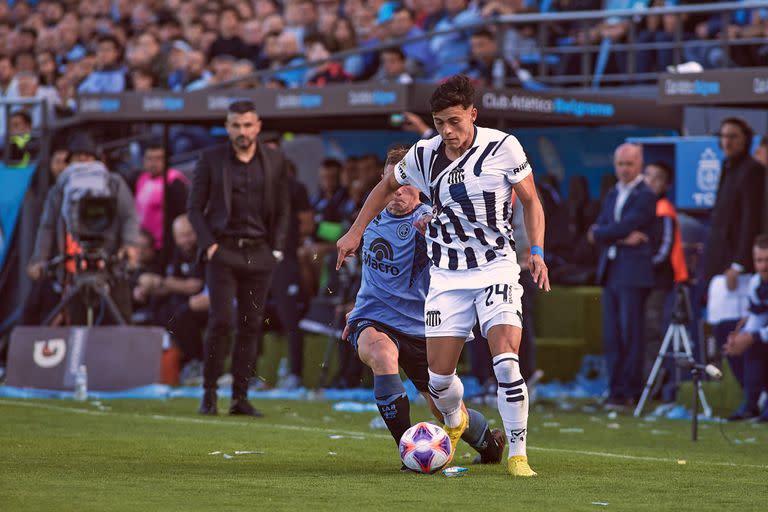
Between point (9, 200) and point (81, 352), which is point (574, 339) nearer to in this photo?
point (81, 352)

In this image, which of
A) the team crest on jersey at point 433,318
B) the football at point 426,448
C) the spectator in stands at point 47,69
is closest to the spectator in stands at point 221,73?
the spectator in stands at point 47,69

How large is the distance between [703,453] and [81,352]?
7388 millimetres

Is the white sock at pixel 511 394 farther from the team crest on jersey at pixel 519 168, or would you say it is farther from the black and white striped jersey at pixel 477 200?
the team crest on jersey at pixel 519 168

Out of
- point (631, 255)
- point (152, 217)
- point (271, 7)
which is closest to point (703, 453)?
point (631, 255)

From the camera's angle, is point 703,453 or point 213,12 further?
point 213,12

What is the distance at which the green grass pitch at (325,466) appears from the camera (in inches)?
295

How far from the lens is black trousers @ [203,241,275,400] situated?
13094 millimetres

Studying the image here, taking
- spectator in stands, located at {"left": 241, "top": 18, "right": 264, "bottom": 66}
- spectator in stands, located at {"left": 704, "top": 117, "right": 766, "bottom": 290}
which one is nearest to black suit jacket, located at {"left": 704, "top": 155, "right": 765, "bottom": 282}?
spectator in stands, located at {"left": 704, "top": 117, "right": 766, "bottom": 290}

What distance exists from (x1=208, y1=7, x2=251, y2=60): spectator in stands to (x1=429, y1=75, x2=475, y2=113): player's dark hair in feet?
47.5

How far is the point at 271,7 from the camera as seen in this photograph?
2383 centimetres

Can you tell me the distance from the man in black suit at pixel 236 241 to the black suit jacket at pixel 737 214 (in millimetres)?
4337

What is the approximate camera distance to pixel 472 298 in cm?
873

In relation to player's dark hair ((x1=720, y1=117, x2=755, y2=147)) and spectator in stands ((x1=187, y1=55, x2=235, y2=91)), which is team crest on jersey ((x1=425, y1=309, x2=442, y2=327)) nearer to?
player's dark hair ((x1=720, y1=117, x2=755, y2=147))

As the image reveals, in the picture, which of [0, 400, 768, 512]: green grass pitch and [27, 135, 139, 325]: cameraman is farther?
[27, 135, 139, 325]: cameraman
